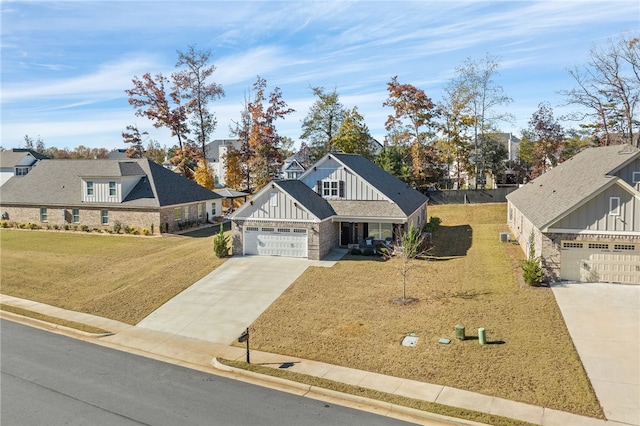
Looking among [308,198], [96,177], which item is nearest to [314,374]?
[308,198]

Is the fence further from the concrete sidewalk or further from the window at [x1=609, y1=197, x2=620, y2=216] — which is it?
the concrete sidewalk

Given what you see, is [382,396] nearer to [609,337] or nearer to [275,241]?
[609,337]

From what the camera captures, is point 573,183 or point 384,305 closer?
point 384,305

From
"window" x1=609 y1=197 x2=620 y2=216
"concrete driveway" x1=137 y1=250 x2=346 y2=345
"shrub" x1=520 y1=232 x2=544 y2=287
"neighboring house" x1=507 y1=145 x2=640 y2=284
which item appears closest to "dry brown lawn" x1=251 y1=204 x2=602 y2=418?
"shrub" x1=520 y1=232 x2=544 y2=287

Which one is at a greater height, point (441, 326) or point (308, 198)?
point (308, 198)

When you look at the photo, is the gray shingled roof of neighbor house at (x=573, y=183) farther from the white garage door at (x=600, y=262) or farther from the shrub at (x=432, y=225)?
the shrub at (x=432, y=225)

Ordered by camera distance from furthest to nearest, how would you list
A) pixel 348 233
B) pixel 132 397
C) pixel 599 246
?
pixel 348 233, pixel 599 246, pixel 132 397

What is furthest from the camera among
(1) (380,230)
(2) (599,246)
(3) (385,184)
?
(3) (385,184)

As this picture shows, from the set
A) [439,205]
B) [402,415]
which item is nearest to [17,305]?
[402,415]
